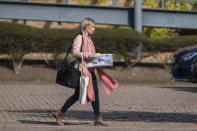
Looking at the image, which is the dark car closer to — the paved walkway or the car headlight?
the car headlight

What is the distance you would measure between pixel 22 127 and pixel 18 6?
1534 centimetres

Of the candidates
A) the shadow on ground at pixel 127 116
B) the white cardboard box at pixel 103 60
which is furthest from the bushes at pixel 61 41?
the white cardboard box at pixel 103 60

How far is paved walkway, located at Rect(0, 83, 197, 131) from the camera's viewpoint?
804 centimetres

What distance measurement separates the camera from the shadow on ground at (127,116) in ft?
29.2

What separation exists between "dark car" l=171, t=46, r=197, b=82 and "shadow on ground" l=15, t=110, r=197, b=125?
0.82 meters

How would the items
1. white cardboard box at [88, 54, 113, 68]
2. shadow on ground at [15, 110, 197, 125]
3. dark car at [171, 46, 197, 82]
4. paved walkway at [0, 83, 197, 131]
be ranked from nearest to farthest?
1. white cardboard box at [88, 54, 113, 68]
2. paved walkway at [0, 83, 197, 131]
3. shadow on ground at [15, 110, 197, 125]
4. dark car at [171, 46, 197, 82]

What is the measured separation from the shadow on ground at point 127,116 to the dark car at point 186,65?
2.68ft

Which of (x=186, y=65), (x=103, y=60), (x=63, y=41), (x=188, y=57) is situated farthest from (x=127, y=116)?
(x=63, y=41)

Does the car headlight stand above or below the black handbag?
below

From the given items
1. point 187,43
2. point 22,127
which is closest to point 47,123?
point 22,127

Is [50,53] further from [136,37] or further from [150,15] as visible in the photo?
[150,15]

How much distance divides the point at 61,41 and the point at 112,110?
28.6 feet

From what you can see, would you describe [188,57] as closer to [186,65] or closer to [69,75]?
[186,65]

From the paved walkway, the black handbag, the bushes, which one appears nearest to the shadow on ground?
the paved walkway
